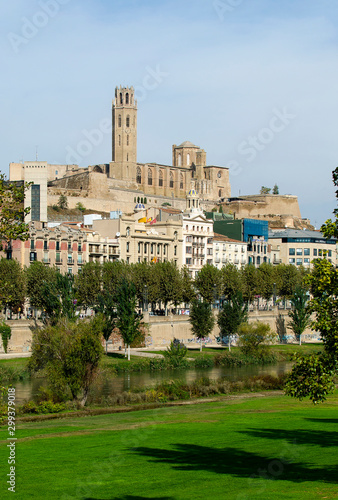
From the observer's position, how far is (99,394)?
2176 inches

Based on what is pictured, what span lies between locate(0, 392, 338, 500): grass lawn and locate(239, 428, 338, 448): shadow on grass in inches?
1.5

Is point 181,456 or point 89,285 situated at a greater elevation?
point 89,285

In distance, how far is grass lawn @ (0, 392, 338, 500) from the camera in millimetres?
21875

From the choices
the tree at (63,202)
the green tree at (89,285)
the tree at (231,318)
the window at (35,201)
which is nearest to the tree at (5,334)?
the green tree at (89,285)

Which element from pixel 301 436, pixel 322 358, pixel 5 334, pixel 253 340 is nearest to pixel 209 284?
pixel 253 340

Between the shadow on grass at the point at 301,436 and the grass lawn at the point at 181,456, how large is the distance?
4cm

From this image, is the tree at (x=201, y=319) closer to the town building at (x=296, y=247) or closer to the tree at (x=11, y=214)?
the town building at (x=296, y=247)

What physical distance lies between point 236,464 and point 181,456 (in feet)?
9.50

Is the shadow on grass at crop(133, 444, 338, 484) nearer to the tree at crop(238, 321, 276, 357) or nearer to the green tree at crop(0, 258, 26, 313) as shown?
the tree at crop(238, 321, 276, 357)

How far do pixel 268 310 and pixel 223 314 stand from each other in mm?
17827

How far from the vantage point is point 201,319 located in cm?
9181

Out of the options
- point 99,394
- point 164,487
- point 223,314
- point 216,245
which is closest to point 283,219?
point 216,245

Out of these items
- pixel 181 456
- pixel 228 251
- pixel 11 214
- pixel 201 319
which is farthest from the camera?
pixel 228 251

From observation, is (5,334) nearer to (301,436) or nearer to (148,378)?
(148,378)
